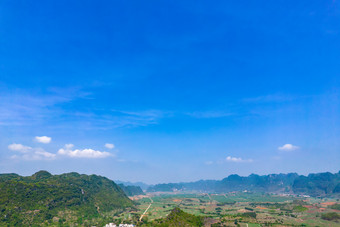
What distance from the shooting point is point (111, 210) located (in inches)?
6939

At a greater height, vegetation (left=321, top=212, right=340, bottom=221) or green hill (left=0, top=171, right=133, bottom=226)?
green hill (left=0, top=171, right=133, bottom=226)

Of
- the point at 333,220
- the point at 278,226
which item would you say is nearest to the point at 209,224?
the point at 278,226

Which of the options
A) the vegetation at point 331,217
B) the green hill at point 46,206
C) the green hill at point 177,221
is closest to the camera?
the green hill at point 177,221

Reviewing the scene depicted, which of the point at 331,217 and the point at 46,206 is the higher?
the point at 46,206

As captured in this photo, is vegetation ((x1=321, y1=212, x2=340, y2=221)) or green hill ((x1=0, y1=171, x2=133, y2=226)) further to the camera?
vegetation ((x1=321, y1=212, x2=340, y2=221))

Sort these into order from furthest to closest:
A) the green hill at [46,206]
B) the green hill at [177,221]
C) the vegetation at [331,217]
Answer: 1. the vegetation at [331,217]
2. the green hill at [46,206]
3. the green hill at [177,221]

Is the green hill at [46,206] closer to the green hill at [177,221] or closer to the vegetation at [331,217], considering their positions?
the green hill at [177,221]

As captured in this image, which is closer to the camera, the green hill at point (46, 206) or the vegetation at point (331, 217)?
the green hill at point (46, 206)

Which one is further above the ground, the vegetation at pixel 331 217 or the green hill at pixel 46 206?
the green hill at pixel 46 206

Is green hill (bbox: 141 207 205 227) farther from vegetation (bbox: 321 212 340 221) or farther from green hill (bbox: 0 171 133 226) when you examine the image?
vegetation (bbox: 321 212 340 221)

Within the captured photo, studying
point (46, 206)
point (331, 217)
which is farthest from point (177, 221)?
point (331, 217)

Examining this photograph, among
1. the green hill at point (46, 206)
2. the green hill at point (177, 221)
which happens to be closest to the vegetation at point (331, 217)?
the green hill at point (177, 221)

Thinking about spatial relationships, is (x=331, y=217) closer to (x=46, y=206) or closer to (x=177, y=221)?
(x=177, y=221)

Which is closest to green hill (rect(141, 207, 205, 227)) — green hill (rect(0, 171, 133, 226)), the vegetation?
green hill (rect(0, 171, 133, 226))
